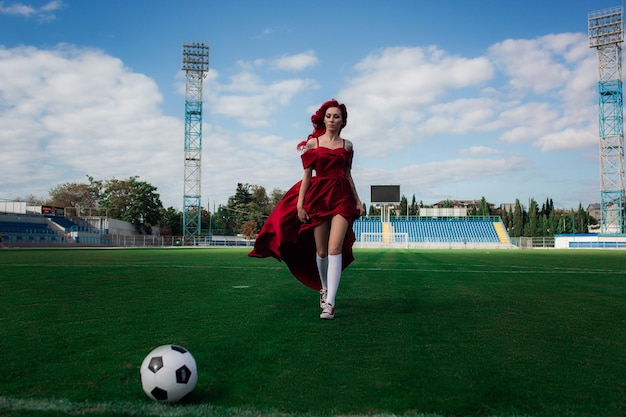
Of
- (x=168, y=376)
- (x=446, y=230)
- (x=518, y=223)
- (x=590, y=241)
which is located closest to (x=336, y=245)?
(x=168, y=376)

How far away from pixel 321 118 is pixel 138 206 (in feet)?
219

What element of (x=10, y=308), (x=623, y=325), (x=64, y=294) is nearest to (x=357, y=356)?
(x=623, y=325)

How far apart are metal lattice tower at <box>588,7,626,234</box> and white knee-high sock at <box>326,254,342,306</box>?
64.1 m

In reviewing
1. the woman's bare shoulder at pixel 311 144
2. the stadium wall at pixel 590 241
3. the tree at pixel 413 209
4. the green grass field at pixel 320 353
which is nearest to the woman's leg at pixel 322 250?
the green grass field at pixel 320 353

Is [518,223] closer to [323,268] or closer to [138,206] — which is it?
[138,206]

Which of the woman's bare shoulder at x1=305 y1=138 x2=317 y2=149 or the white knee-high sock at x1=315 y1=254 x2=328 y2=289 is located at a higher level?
the woman's bare shoulder at x1=305 y1=138 x2=317 y2=149

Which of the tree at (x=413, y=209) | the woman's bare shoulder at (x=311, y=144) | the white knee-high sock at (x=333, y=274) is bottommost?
the white knee-high sock at (x=333, y=274)

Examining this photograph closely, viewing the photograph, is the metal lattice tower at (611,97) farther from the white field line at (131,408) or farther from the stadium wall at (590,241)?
the white field line at (131,408)

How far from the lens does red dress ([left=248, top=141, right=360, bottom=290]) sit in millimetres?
5090

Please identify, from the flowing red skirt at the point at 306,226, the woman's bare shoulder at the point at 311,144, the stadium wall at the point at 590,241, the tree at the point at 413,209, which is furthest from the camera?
the tree at the point at 413,209

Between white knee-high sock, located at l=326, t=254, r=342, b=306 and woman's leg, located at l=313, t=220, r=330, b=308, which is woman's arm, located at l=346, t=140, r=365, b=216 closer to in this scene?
woman's leg, located at l=313, t=220, r=330, b=308

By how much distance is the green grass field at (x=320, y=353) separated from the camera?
2318 millimetres

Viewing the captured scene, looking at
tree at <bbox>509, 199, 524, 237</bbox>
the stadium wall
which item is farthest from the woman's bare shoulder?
tree at <bbox>509, 199, 524, 237</bbox>

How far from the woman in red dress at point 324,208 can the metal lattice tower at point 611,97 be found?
209ft
